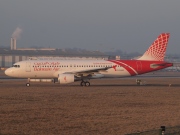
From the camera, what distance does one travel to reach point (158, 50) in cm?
5341

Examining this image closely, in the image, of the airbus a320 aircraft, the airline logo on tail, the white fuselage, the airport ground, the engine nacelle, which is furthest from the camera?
the airline logo on tail

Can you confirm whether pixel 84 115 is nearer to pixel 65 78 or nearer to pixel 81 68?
pixel 65 78

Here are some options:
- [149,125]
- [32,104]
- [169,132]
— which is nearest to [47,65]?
[32,104]

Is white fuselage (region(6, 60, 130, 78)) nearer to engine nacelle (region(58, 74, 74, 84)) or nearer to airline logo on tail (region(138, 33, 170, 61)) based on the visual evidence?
engine nacelle (region(58, 74, 74, 84))

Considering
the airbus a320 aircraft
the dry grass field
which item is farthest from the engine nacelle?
the dry grass field

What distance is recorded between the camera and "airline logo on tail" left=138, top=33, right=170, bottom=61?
53031 millimetres

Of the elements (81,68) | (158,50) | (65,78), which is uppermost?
(158,50)

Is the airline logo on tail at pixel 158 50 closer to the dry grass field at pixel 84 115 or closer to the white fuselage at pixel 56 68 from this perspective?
the white fuselage at pixel 56 68

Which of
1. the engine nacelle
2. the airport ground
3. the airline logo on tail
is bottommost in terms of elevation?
the airport ground

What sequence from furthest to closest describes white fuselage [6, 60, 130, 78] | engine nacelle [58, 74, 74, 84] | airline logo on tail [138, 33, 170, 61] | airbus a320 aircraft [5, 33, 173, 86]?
1. airline logo on tail [138, 33, 170, 61]
2. white fuselage [6, 60, 130, 78]
3. airbus a320 aircraft [5, 33, 173, 86]
4. engine nacelle [58, 74, 74, 84]

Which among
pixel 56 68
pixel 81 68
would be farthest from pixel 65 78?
pixel 81 68

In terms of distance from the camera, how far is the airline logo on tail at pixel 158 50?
Result: 2088 inches

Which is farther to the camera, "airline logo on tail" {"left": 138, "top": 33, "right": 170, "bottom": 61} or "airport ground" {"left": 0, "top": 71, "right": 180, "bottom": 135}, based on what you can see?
"airline logo on tail" {"left": 138, "top": 33, "right": 170, "bottom": 61}

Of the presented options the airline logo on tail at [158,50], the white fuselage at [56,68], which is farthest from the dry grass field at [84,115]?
the airline logo on tail at [158,50]
